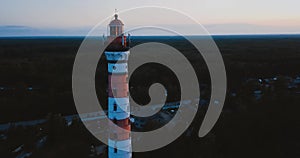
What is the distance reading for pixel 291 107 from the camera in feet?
104

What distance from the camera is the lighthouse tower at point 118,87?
39.9 feet

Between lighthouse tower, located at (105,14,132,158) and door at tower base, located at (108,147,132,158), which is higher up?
lighthouse tower, located at (105,14,132,158)

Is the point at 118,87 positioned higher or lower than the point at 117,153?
higher

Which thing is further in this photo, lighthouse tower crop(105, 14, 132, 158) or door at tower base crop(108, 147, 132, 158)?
door at tower base crop(108, 147, 132, 158)

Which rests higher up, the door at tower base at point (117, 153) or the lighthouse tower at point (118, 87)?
the lighthouse tower at point (118, 87)

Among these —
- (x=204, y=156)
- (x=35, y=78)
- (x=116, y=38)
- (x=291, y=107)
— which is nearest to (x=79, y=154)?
(x=204, y=156)

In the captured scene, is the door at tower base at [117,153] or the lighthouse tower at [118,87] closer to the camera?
the lighthouse tower at [118,87]

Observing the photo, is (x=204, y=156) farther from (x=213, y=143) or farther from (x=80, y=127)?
(x=80, y=127)

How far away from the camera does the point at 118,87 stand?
12492 mm

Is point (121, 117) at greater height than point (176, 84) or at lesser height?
greater

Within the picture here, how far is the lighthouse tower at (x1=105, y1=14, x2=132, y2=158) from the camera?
39.9 feet

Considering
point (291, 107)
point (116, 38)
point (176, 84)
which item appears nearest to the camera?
point (116, 38)

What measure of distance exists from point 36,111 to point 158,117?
17230 millimetres

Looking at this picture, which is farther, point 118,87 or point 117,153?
point 117,153
